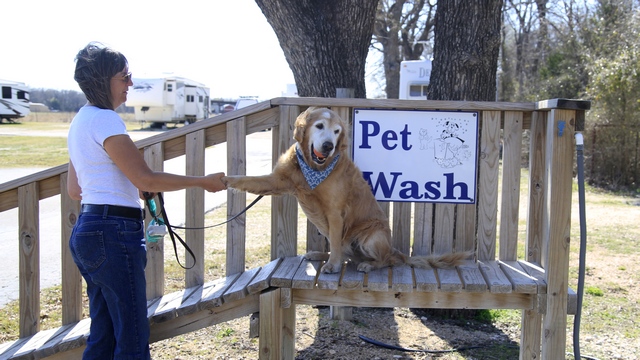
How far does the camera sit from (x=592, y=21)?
1930 cm

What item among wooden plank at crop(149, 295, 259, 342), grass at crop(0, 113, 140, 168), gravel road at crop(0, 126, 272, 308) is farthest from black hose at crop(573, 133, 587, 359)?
grass at crop(0, 113, 140, 168)

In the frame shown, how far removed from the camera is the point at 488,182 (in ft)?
13.1

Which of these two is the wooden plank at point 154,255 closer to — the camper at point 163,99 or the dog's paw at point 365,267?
the dog's paw at point 365,267

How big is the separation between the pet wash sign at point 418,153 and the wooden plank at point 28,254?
2.27 metres

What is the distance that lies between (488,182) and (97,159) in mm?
2660

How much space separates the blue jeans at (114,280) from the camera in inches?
106

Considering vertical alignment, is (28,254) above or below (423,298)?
above

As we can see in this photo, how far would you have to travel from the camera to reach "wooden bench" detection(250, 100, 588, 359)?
3.47m

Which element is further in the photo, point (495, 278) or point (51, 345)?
point (495, 278)

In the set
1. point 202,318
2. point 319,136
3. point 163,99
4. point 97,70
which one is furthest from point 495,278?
point 163,99

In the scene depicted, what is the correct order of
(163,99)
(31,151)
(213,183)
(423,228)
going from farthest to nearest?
(163,99) < (31,151) < (423,228) < (213,183)

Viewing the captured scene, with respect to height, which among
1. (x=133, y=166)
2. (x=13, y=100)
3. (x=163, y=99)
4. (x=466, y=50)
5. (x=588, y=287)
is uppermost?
(x=163, y=99)

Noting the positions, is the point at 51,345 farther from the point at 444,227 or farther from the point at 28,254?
the point at 444,227

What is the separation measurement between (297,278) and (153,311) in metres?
0.97
